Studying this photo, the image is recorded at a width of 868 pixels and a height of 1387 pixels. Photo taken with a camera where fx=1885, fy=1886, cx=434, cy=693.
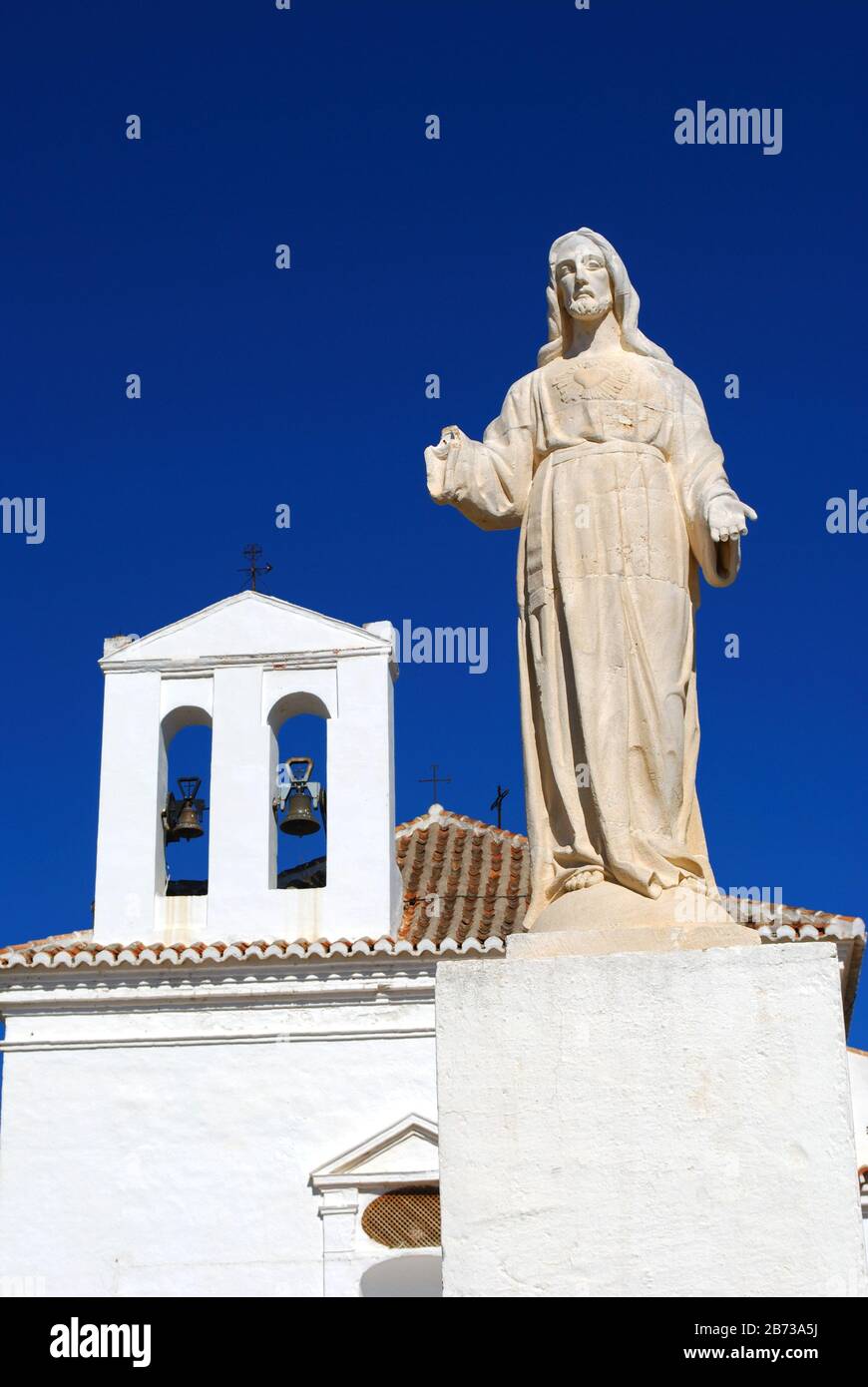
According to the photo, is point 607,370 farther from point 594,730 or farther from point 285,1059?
point 285,1059

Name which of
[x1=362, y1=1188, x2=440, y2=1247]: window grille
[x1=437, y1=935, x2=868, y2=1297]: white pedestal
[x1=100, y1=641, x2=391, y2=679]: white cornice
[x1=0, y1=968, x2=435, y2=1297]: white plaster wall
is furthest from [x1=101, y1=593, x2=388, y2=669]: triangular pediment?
[x1=437, y1=935, x2=868, y2=1297]: white pedestal

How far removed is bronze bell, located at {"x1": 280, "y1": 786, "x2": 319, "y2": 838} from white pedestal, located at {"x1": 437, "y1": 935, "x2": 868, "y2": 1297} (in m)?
13.5

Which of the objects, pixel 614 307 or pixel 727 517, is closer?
pixel 727 517

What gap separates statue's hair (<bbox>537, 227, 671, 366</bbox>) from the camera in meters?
7.32

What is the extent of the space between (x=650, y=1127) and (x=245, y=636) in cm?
1484

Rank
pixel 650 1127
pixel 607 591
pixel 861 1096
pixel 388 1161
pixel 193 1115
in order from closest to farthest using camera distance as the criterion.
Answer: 1. pixel 650 1127
2. pixel 607 591
3. pixel 388 1161
4. pixel 193 1115
5. pixel 861 1096

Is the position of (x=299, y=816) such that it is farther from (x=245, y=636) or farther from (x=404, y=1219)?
(x=404, y=1219)

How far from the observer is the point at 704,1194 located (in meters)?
5.68

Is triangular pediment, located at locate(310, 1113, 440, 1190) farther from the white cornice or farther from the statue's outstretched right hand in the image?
the statue's outstretched right hand

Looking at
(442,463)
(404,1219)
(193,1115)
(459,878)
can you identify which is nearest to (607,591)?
(442,463)

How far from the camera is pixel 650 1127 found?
5.77 m

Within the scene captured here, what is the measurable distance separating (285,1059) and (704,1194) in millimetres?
12602

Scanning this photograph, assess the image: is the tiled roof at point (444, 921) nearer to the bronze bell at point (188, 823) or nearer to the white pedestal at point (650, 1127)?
the bronze bell at point (188, 823)
